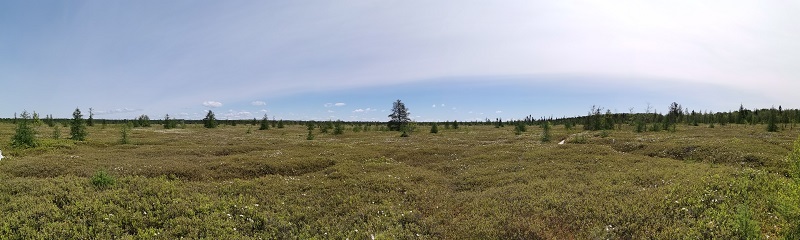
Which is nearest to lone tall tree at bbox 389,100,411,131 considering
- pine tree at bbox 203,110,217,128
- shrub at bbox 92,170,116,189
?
pine tree at bbox 203,110,217,128

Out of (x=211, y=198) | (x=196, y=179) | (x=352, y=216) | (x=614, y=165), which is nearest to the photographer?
(x=352, y=216)

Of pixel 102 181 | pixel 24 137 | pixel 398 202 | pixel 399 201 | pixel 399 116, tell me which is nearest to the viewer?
pixel 398 202

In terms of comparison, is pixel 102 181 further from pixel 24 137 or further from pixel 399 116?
pixel 399 116

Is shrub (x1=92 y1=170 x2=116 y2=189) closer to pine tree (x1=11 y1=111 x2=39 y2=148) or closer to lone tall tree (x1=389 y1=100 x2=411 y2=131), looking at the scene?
pine tree (x1=11 y1=111 x2=39 y2=148)

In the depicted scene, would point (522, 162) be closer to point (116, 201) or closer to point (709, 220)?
point (709, 220)

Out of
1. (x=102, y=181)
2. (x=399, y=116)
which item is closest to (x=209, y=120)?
(x=399, y=116)

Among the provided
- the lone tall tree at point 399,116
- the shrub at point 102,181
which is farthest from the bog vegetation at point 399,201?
the lone tall tree at point 399,116

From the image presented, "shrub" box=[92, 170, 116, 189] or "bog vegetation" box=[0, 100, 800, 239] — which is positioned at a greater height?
"shrub" box=[92, 170, 116, 189]

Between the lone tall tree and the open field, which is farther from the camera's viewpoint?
the lone tall tree

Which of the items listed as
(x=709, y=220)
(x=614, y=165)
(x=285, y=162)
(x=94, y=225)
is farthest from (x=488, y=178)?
(x=94, y=225)

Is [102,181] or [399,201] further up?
[102,181]

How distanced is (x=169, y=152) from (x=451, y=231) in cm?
3004

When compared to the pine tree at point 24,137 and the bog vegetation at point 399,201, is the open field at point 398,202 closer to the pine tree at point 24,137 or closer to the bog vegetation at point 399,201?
the bog vegetation at point 399,201

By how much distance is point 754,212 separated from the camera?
1345 cm
